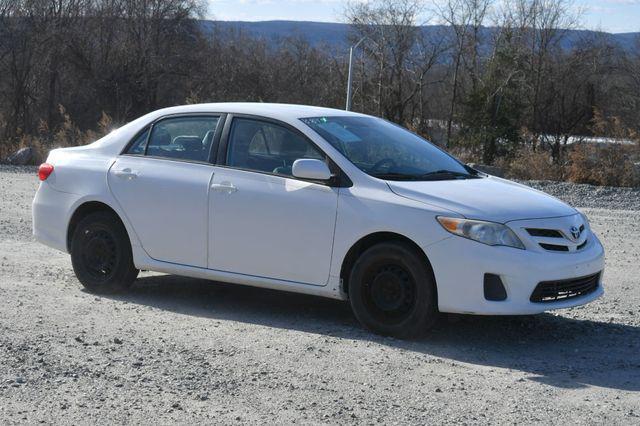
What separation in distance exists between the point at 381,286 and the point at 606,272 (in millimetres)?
3826

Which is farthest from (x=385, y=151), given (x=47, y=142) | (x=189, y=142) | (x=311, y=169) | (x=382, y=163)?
(x=47, y=142)

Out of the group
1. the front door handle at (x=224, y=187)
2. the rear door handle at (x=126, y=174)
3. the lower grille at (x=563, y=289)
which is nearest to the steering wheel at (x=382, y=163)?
the front door handle at (x=224, y=187)

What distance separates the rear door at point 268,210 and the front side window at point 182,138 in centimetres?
23

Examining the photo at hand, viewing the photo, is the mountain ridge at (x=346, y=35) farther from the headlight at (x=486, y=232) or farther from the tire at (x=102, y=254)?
the headlight at (x=486, y=232)

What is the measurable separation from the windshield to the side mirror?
28cm

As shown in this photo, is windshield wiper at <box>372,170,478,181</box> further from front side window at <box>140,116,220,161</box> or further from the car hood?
front side window at <box>140,116,220,161</box>

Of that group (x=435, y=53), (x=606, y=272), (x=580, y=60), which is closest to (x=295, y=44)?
(x=435, y=53)

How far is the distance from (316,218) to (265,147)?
86 cm

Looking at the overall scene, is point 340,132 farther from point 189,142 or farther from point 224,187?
point 189,142

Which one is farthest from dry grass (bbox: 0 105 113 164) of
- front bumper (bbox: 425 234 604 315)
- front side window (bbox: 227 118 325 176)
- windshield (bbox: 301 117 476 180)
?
front bumper (bbox: 425 234 604 315)

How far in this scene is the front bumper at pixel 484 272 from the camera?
21.1 feet

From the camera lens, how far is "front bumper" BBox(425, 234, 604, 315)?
6438mm

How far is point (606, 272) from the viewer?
982 cm

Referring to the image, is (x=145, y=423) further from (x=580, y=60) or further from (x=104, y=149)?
(x=580, y=60)
